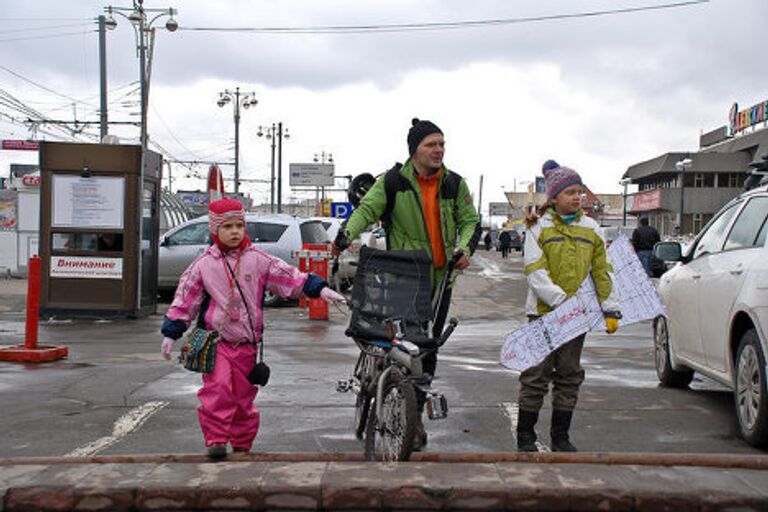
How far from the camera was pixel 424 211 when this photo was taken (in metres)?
5.43

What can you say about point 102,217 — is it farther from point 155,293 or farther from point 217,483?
point 217,483

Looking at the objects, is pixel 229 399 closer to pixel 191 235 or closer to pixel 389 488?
pixel 389 488

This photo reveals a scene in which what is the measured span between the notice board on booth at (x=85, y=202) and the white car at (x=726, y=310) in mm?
8405

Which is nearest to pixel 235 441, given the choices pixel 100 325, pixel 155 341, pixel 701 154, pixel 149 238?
pixel 155 341

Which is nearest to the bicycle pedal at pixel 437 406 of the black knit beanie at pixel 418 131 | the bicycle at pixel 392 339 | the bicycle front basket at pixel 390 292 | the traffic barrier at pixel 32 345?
the bicycle at pixel 392 339

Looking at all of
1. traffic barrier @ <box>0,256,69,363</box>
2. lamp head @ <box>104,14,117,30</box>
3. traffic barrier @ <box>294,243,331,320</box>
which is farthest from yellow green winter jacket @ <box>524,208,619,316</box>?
lamp head @ <box>104,14,117,30</box>

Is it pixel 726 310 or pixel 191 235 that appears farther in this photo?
pixel 191 235

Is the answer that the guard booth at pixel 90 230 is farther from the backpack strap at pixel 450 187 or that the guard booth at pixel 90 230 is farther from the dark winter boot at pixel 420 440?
the dark winter boot at pixel 420 440

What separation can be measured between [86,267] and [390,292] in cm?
940

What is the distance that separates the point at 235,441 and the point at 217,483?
67 centimetres

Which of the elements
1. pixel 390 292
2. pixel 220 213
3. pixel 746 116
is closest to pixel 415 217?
pixel 390 292

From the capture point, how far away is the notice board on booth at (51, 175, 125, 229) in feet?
43.2

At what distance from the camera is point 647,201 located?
68.8 meters

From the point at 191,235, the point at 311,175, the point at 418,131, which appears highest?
the point at 311,175
